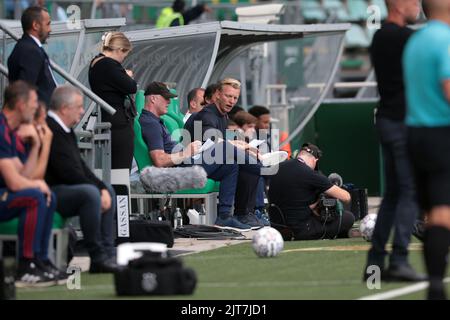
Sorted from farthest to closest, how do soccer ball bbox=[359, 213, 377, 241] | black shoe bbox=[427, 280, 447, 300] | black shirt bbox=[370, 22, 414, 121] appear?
soccer ball bbox=[359, 213, 377, 241] → black shirt bbox=[370, 22, 414, 121] → black shoe bbox=[427, 280, 447, 300]

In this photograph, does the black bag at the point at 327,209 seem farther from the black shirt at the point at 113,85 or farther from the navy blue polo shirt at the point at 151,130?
the black shirt at the point at 113,85

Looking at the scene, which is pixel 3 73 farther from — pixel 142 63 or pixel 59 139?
pixel 142 63

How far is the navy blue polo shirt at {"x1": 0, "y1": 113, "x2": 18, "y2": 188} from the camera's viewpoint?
395 inches

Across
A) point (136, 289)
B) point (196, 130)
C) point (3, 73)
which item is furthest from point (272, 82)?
point (136, 289)

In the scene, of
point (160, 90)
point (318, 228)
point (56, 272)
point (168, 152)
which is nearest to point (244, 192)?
point (168, 152)

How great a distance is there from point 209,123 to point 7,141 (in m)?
5.50

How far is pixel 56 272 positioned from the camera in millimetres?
10117

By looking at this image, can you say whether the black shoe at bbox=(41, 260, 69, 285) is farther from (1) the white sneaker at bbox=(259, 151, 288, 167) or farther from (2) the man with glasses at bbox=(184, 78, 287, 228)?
(1) the white sneaker at bbox=(259, 151, 288, 167)

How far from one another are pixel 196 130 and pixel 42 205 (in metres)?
5.65

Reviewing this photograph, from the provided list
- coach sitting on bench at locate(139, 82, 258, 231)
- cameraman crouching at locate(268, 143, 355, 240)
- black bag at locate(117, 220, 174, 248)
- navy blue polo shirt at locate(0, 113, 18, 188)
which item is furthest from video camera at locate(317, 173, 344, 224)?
navy blue polo shirt at locate(0, 113, 18, 188)

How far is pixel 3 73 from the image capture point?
12594 millimetres

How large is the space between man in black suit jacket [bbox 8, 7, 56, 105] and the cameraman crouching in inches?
117

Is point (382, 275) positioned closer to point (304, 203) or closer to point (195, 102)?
point (304, 203)
